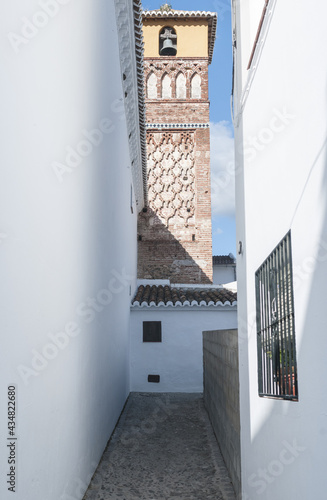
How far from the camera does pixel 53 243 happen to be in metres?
3.16

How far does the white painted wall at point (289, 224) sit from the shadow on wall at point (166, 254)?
9459 millimetres

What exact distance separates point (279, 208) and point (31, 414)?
5.73ft

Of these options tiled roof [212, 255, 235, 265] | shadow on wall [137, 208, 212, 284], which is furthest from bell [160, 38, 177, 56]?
tiled roof [212, 255, 235, 265]

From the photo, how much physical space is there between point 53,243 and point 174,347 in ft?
26.1

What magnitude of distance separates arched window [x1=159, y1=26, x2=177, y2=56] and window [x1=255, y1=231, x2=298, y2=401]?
1224 cm

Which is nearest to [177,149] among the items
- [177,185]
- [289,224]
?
[177,185]

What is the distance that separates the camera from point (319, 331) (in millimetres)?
1972

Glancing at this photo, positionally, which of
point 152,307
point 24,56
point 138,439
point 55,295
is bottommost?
point 138,439

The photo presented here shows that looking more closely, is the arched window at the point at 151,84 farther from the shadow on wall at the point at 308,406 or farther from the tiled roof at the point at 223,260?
the shadow on wall at the point at 308,406

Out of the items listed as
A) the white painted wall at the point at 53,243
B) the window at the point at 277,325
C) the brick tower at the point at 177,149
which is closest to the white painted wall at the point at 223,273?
the brick tower at the point at 177,149

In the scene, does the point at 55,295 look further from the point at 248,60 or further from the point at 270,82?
the point at 248,60

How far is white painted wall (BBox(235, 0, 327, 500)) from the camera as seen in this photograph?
1985 mm

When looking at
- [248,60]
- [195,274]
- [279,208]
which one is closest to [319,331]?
[279,208]

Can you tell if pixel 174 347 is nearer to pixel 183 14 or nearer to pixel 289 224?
pixel 289 224
